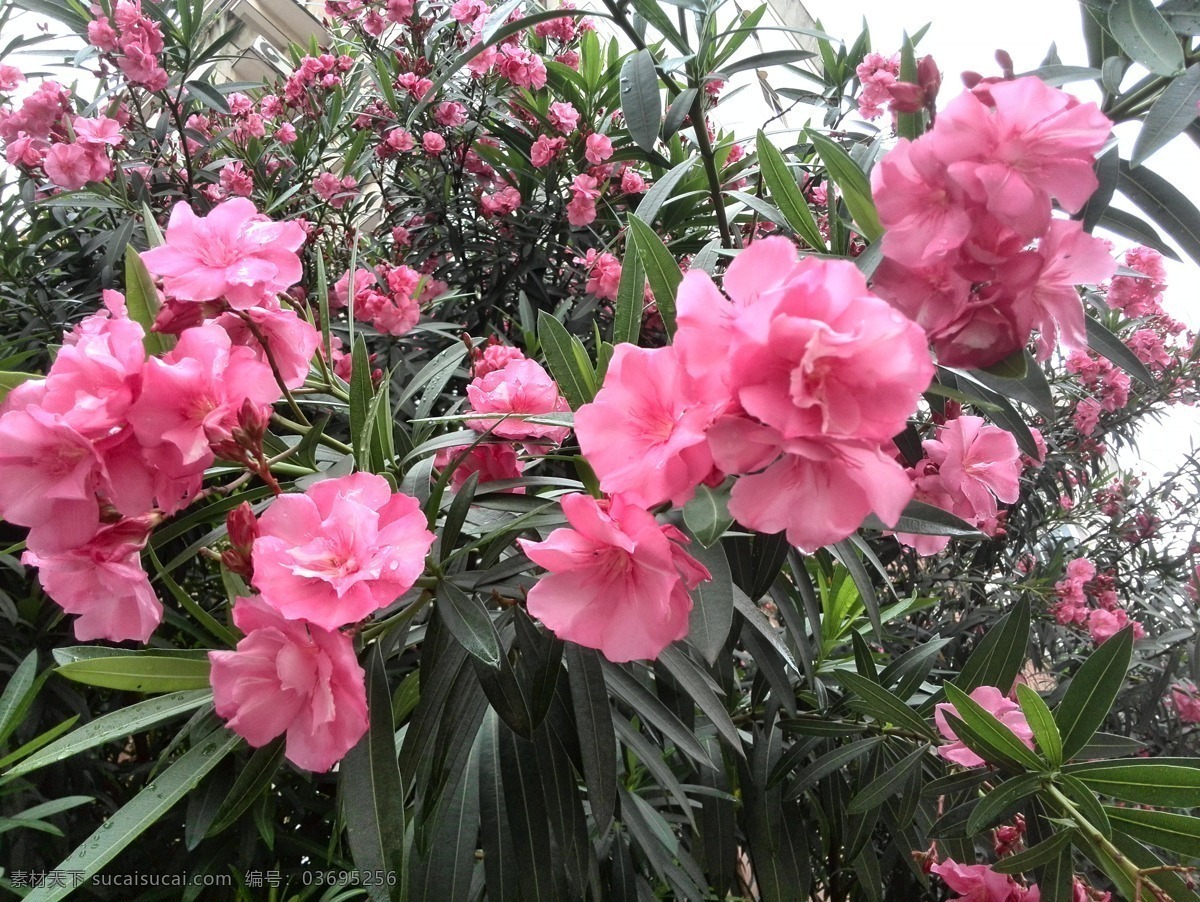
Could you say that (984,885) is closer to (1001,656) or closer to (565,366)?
(1001,656)

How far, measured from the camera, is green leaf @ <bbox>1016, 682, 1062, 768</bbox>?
650mm

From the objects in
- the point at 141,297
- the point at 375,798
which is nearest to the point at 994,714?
the point at 375,798

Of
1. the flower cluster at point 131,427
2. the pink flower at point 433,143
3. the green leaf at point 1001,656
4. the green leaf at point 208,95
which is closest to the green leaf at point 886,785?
the green leaf at point 1001,656

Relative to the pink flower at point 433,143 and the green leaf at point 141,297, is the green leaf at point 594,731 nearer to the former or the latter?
the green leaf at point 141,297

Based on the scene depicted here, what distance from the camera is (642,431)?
48 centimetres

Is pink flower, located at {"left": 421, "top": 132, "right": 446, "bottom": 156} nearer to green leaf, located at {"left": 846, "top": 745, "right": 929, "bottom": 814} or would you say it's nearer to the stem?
green leaf, located at {"left": 846, "top": 745, "right": 929, "bottom": 814}

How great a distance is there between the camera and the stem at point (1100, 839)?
0.57 meters

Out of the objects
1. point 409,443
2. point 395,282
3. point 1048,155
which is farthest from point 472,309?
point 1048,155

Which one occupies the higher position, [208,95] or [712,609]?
[208,95]

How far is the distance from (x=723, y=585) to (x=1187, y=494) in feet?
9.36

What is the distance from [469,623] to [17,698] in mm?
→ 860

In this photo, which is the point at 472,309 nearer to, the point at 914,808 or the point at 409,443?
the point at 409,443

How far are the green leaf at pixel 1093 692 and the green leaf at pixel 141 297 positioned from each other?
2.99 ft

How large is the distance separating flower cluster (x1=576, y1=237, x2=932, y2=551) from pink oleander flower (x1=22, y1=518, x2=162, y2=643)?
39 cm
